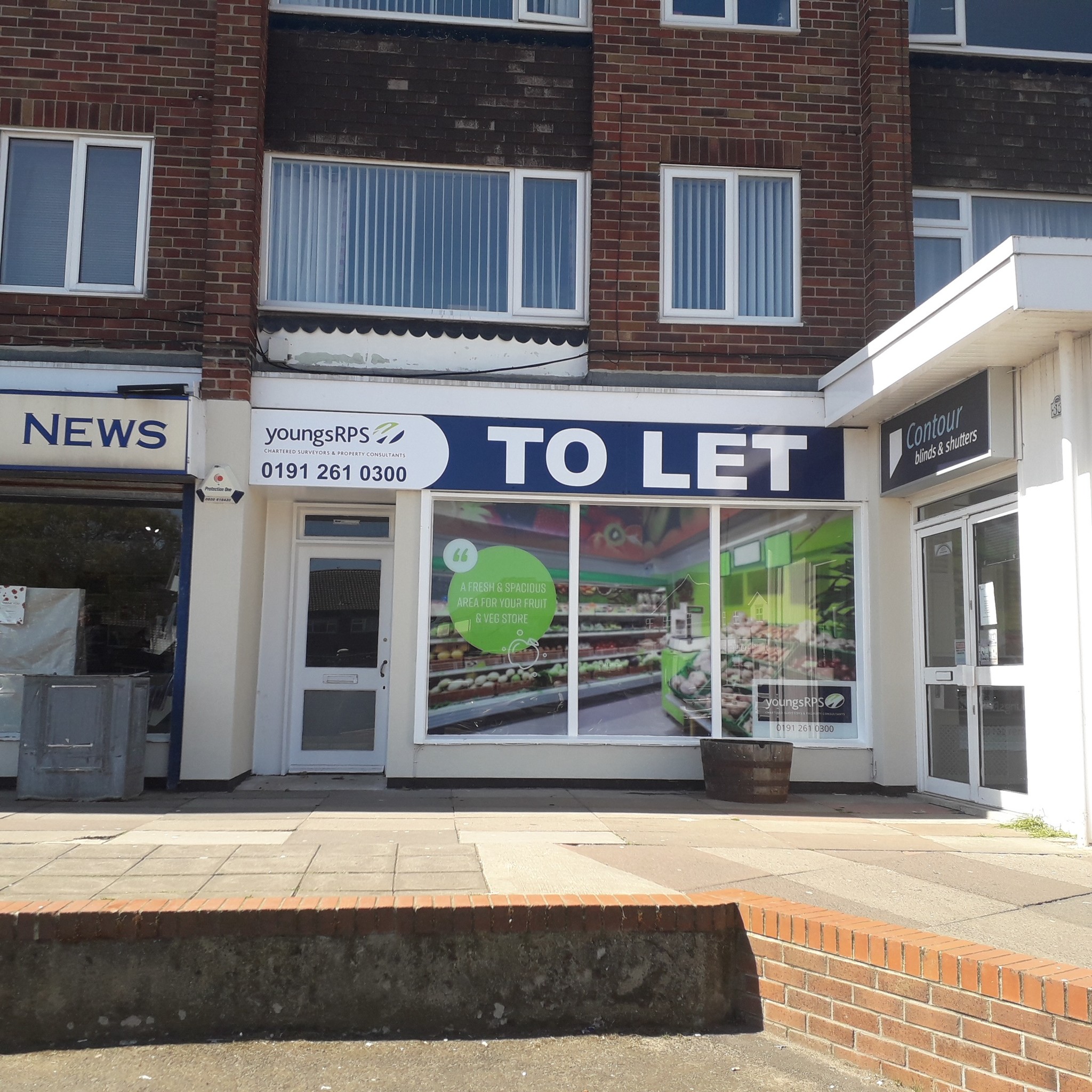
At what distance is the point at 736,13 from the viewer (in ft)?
35.6

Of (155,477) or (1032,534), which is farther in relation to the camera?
(155,477)

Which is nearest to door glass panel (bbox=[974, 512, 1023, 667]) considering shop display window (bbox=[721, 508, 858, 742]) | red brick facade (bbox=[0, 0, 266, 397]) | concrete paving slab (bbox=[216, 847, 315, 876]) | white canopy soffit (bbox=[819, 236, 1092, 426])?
white canopy soffit (bbox=[819, 236, 1092, 426])

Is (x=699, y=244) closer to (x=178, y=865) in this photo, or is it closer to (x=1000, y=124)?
(x=1000, y=124)

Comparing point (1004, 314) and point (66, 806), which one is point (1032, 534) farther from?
point (66, 806)

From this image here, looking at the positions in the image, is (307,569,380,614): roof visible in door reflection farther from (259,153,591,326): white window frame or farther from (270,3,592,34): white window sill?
(270,3,592,34): white window sill

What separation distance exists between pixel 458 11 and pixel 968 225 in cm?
549

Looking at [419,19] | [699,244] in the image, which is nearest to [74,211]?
[419,19]

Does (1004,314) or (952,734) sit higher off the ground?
(1004,314)

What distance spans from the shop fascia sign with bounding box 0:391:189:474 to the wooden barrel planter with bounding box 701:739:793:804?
5198mm

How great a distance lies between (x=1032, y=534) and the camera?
8.04 m

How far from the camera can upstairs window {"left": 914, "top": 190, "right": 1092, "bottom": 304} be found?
10.8m

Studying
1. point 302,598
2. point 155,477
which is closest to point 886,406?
point 302,598

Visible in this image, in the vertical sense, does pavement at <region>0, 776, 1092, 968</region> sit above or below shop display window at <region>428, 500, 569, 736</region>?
below

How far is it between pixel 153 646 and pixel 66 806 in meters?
1.77
